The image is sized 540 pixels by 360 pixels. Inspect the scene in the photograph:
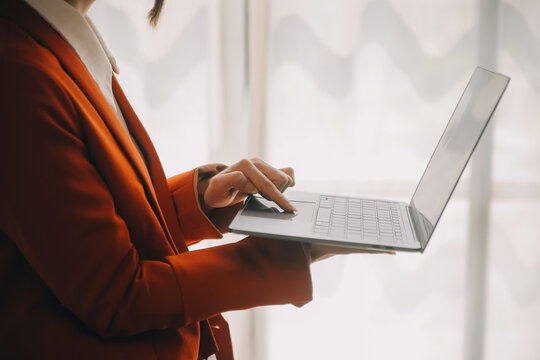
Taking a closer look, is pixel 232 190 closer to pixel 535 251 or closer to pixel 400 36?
pixel 400 36

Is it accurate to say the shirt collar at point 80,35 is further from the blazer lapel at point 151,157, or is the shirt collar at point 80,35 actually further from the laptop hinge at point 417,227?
the laptop hinge at point 417,227

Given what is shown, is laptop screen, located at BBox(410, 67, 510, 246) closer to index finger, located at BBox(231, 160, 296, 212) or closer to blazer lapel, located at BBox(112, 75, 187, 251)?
index finger, located at BBox(231, 160, 296, 212)

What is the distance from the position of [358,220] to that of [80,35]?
1.56ft

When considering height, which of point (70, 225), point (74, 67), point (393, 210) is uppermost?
point (74, 67)

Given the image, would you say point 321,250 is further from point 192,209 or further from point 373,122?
point 373,122

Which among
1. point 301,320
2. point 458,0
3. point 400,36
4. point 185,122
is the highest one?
point 458,0

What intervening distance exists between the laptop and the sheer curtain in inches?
18.3

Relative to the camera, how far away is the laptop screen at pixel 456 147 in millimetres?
600

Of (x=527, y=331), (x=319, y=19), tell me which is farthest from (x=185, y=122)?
(x=527, y=331)

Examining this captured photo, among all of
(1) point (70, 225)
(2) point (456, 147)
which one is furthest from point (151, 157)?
(2) point (456, 147)

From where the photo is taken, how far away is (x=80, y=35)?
55 centimetres

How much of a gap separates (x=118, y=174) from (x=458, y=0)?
3.75 ft

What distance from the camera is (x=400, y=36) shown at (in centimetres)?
121

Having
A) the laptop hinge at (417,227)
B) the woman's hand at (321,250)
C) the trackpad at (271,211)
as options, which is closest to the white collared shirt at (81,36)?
the trackpad at (271,211)
